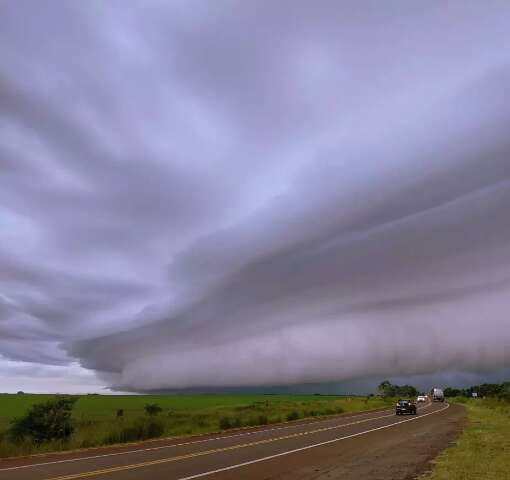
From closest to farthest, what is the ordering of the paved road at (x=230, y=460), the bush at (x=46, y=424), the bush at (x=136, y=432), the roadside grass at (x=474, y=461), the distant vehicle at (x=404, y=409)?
the roadside grass at (x=474, y=461)
the paved road at (x=230, y=460)
the bush at (x=136, y=432)
the bush at (x=46, y=424)
the distant vehicle at (x=404, y=409)

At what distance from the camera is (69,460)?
19703 millimetres

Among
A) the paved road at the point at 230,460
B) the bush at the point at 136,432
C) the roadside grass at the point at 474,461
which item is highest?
the bush at the point at 136,432

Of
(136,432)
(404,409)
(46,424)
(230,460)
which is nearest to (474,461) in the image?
(230,460)

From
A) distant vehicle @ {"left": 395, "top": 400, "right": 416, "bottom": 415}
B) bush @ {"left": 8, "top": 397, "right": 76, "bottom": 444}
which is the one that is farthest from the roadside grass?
distant vehicle @ {"left": 395, "top": 400, "right": 416, "bottom": 415}

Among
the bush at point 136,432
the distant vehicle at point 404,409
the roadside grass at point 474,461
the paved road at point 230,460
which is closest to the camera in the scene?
the roadside grass at point 474,461

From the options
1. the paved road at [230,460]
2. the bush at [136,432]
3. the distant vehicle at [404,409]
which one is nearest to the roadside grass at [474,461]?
the paved road at [230,460]

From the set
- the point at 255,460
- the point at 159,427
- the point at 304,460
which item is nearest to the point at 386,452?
the point at 304,460

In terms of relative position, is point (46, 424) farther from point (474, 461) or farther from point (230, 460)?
point (474, 461)

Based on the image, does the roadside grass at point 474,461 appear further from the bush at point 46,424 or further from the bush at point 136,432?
the bush at point 46,424

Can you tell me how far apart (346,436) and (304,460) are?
1207 centimetres

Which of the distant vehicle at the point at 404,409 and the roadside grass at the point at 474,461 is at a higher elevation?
the distant vehicle at the point at 404,409

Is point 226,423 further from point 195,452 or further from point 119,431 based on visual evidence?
point 195,452

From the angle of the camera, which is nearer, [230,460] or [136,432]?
[230,460]

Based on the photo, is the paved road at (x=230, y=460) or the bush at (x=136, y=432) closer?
the paved road at (x=230, y=460)
